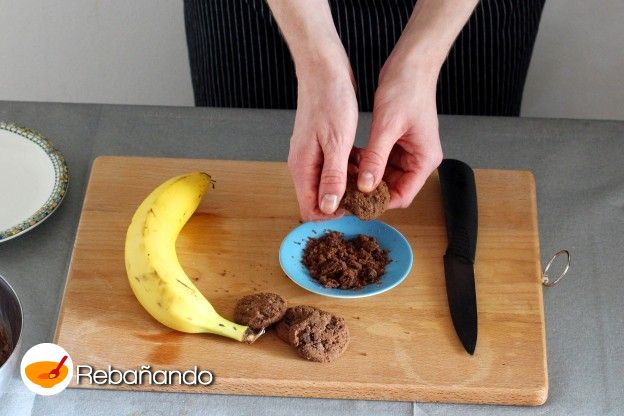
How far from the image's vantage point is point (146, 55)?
246 cm

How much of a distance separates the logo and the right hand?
1.18 ft

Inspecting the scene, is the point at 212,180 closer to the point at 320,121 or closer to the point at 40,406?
the point at 320,121

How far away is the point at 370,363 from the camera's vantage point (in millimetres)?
1169

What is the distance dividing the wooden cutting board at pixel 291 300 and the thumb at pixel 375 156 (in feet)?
0.51

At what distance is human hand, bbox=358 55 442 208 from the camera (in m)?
1.21

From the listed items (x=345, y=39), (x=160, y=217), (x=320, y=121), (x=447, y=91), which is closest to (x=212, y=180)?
(x=160, y=217)

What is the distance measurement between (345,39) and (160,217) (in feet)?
1.63

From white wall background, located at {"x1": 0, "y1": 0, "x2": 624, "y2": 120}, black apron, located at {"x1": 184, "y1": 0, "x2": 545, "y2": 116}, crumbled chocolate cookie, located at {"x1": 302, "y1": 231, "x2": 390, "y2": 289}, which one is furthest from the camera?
white wall background, located at {"x1": 0, "y1": 0, "x2": 624, "y2": 120}

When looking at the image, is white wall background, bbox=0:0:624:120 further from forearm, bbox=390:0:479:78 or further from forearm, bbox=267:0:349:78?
forearm, bbox=267:0:349:78

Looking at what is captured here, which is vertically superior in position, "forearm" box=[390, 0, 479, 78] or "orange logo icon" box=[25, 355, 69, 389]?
"forearm" box=[390, 0, 479, 78]

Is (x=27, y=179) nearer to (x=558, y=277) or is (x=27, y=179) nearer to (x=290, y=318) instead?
(x=290, y=318)

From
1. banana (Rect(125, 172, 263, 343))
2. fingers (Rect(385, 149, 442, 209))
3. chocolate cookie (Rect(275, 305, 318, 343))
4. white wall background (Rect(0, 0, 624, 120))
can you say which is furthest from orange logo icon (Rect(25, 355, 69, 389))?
white wall background (Rect(0, 0, 624, 120))

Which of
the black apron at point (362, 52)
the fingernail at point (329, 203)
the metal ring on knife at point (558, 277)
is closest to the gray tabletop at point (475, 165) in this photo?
the metal ring on knife at point (558, 277)

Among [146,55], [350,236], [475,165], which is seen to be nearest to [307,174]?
[350,236]
